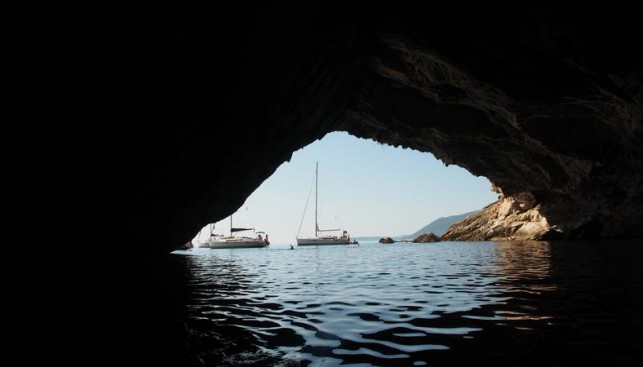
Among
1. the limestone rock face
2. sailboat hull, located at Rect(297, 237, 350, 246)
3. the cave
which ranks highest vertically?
the cave

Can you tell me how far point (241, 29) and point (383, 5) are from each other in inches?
191

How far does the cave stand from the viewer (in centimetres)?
824

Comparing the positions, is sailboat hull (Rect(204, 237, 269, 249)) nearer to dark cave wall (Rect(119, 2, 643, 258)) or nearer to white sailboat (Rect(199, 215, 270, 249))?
white sailboat (Rect(199, 215, 270, 249))

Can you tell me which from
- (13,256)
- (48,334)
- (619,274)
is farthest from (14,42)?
(619,274)

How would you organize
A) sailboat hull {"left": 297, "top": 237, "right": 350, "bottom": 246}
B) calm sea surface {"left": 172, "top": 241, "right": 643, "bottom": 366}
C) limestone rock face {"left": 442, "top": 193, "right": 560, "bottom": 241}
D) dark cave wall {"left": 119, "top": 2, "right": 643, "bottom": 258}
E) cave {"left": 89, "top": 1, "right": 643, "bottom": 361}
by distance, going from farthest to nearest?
sailboat hull {"left": 297, "top": 237, "right": 350, "bottom": 246} → limestone rock face {"left": 442, "top": 193, "right": 560, "bottom": 241} → dark cave wall {"left": 119, "top": 2, "right": 643, "bottom": 258} → cave {"left": 89, "top": 1, "right": 643, "bottom": 361} → calm sea surface {"left": 172, "top": 241, "right": 643, "bottom": 366}

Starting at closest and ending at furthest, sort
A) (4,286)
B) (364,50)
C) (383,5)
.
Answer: (4,286)
(383,5)
(364,50)

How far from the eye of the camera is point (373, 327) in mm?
6793

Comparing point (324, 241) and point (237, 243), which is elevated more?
point (237, 243)

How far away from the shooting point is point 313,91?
639 inches

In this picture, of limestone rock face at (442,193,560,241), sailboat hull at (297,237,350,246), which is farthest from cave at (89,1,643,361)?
sailboat hull at (297,237,350,246)

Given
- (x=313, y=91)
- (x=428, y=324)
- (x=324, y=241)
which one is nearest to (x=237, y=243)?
(x=324, y=241)

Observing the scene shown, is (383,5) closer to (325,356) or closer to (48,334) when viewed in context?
(325,356)

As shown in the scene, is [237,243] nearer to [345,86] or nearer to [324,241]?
[324,241]

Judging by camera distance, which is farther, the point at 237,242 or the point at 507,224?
the point at 237,242
